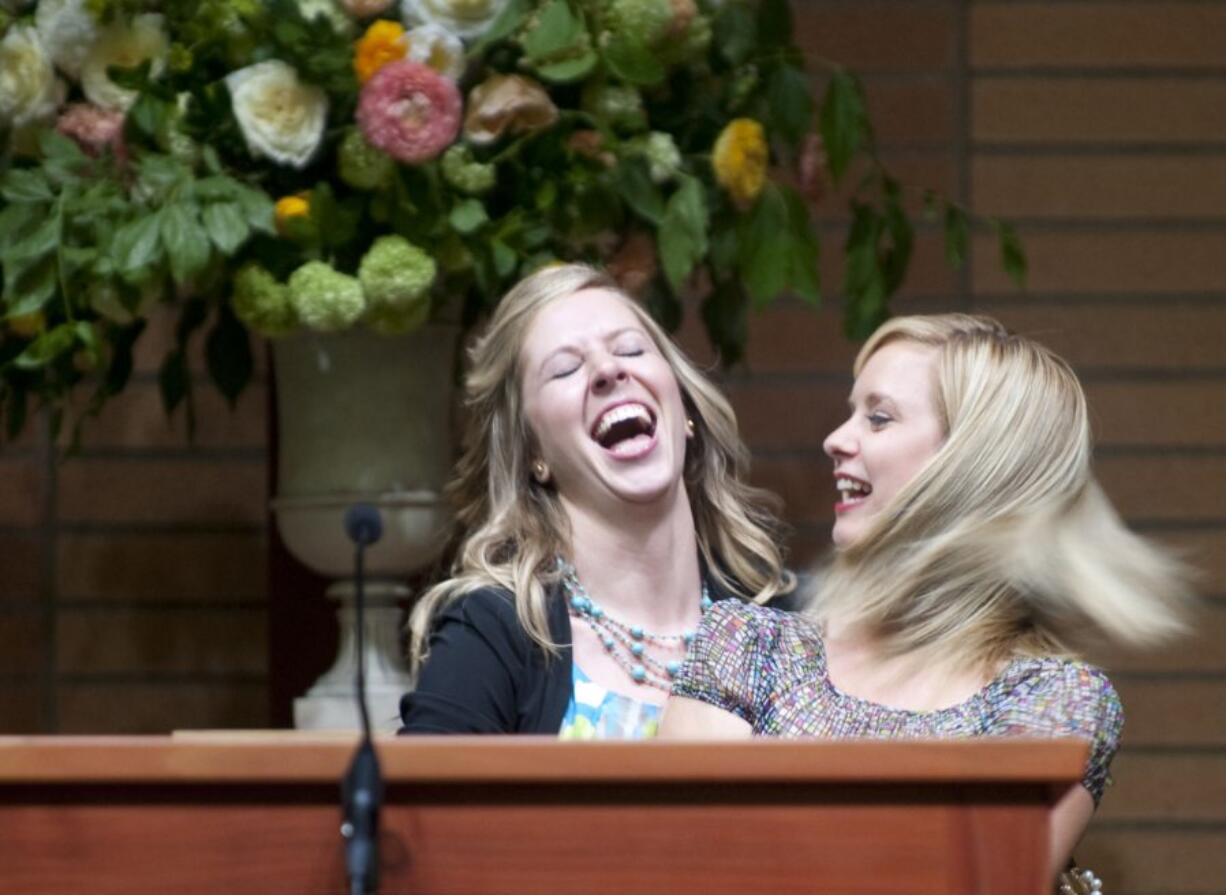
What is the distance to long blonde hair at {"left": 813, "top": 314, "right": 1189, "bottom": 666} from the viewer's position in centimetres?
178

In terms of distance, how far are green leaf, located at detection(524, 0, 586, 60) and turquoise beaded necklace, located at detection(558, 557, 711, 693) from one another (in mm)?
507

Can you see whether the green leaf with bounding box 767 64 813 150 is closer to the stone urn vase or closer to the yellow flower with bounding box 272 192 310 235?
the stone urn vase

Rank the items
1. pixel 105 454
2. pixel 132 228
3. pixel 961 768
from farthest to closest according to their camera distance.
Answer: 1. pixel 105 454
2. pixel 132 228
3. pixel 961 768

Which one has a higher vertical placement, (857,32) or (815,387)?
(857,32)

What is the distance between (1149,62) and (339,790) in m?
2.22

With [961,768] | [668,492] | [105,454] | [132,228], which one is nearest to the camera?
[961,768]

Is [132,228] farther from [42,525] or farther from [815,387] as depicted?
[815,387]

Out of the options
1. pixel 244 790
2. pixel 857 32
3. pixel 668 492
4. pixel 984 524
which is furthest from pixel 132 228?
pixel 857 32

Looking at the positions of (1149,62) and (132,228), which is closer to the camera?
(132,228)

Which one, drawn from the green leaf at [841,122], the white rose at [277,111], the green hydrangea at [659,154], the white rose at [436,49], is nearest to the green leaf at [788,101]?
the green leaf at [841,122]

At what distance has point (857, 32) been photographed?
3039mm

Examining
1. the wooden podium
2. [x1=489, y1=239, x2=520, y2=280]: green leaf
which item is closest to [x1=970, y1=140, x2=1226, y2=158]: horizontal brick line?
[x1=489, y1=239, x2=520, y2=280]: green leaf

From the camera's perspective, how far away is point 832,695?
1.78m

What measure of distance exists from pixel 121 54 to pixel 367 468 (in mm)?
476
